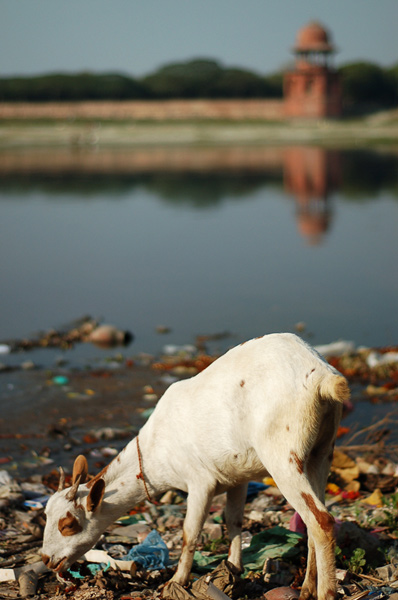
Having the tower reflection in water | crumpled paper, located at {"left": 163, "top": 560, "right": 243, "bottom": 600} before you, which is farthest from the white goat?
the tower reflection in water

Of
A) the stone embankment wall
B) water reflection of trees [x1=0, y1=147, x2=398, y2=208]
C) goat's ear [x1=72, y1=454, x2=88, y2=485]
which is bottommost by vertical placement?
water reflection of trees [x1=0, y1=147, x2=398, y2=208]

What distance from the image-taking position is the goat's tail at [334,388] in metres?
4.02

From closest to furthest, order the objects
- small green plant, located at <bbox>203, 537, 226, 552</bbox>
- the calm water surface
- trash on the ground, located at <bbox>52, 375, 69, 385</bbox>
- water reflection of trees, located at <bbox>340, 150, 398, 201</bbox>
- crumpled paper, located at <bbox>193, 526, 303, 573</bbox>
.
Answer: crumpled paper, located at <bbox>193, 526, 303, 573</bbox> < small green plant, located at <bbox>203, 537, 226, 552</bbox> < trash on the ground, located at <bbox>52, 375, 69, 385</bbox> < the calm water surface < water reflection of trees, located at <bbox>340, 150, 398, 201</bbox>

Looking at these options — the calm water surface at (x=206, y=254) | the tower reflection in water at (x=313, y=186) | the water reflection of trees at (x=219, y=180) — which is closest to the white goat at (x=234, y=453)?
the calm water surface at (x=206, y=254)

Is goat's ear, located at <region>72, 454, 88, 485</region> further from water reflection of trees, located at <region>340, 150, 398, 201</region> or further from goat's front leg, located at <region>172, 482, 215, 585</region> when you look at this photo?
water reflection of trees, located at <region>340, 150, 398, 201</region>

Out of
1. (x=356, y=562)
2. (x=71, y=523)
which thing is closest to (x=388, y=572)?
(x=356, y=562)

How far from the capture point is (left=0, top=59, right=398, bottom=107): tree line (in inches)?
3765

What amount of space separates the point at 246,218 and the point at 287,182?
44.6 ft

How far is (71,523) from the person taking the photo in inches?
183

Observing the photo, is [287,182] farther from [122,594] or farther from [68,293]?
[122,594]

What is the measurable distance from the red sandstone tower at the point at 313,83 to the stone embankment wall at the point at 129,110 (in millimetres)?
2667

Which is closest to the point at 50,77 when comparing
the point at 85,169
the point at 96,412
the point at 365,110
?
the point at 365,110

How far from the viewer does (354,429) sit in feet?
26.5

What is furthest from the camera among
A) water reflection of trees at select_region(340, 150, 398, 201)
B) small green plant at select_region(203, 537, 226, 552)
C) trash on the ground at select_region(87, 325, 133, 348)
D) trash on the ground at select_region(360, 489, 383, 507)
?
water reflection of trees at select_region(340, 150, 398, 201)
